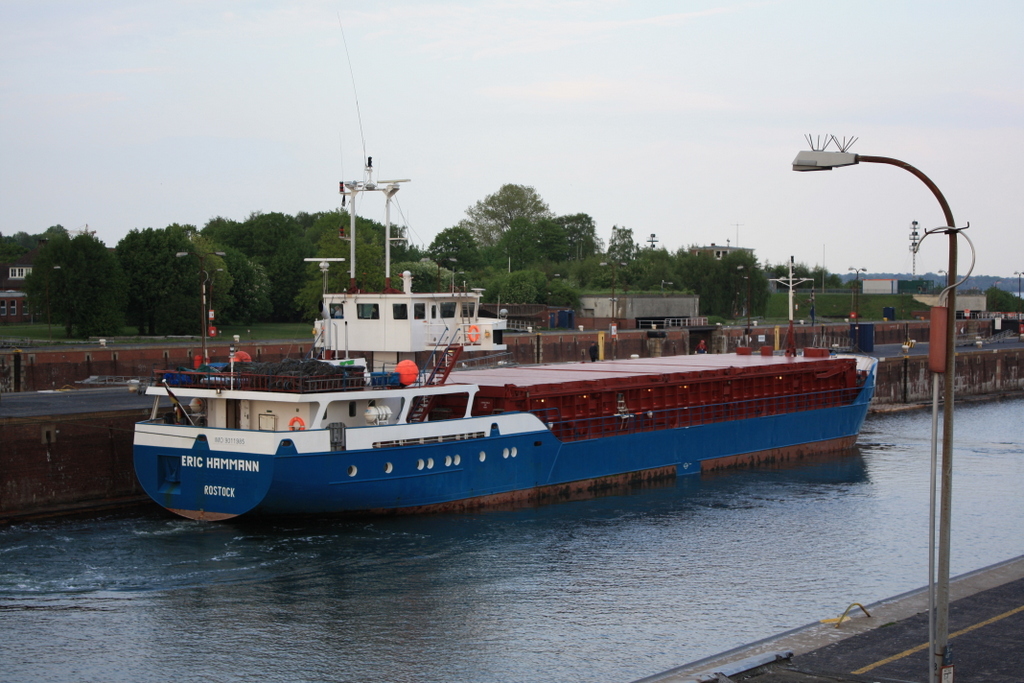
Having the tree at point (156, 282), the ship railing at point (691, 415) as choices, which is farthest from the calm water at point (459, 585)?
the tree at point (156, 282)

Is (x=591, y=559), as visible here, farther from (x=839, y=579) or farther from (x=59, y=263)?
(x=59, y=263)

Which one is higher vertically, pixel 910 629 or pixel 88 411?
pixel 88 411

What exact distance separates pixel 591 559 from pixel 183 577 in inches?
377

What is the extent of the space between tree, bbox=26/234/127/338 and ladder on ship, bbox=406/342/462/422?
4693 cm

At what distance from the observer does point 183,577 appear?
885 inches

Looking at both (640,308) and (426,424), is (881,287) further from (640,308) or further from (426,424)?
(426,424)

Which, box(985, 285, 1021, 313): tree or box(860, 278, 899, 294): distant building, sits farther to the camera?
box(985, 285, 1021, 313): tree

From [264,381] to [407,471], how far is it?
14.6ft

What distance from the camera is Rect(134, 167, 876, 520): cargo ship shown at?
84.4 ft

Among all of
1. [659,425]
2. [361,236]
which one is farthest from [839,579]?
[361,236]

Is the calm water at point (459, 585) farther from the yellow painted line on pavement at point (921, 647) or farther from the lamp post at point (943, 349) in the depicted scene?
the lamp post at point (943, 349)

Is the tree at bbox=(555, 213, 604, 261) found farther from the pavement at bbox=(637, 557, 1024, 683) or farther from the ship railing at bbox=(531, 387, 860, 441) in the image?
the pavement at bbox=(637, 557, 1024, 683)

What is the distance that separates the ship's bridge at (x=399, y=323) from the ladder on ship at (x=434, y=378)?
1.92 metres

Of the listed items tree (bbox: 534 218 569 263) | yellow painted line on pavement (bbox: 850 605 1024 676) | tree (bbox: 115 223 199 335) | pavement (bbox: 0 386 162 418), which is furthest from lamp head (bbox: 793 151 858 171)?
tree (bbox: 534 218 569 263)
